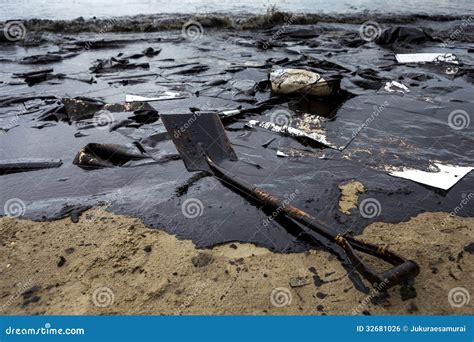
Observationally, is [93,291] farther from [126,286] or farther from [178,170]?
[178,170]

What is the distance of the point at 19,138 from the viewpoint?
5.12 m

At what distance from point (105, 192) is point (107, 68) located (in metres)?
5.18
